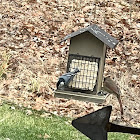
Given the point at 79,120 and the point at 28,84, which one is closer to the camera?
the point at 79,120

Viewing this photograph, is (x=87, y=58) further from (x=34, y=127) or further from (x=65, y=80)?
(x=34, y=127)

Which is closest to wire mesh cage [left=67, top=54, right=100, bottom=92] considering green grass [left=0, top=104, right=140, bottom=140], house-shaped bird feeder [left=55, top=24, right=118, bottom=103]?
house-shaped bird feeder [left=55, top=24, right=118, bottom=103]

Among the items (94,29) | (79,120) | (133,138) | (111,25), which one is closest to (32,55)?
(111,25)

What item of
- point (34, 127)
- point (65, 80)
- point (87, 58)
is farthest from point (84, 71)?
point (34, 127)

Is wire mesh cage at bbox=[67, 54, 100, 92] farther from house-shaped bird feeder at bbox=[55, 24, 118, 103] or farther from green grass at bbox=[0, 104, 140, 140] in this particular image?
green grass at bbox=[0, 104, 140, 140]

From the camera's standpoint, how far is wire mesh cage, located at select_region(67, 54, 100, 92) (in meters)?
4.04

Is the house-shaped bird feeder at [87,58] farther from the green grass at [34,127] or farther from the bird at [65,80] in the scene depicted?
the green grass at [34,127]

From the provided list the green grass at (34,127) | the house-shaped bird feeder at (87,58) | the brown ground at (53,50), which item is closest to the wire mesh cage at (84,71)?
the house-shaped bird feeder at (87,58)

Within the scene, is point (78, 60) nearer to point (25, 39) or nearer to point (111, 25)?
point (25, 39)

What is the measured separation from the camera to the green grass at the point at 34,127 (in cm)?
452

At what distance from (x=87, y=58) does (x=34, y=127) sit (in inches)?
47.7

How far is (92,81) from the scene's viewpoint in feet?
13.6

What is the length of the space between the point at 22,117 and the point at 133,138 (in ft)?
4.35

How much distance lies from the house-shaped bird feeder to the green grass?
2.56 feet
